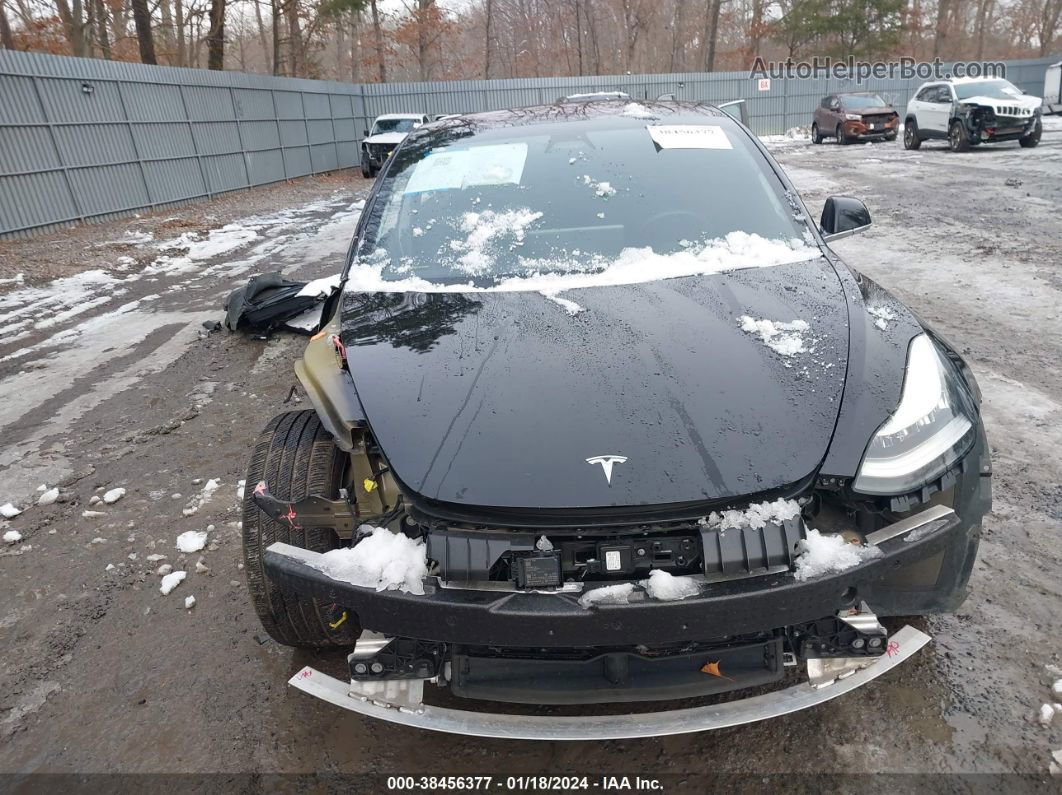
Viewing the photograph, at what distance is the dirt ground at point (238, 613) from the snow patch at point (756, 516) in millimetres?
764

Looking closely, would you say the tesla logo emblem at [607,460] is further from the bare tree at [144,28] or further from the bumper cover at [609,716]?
the bare tree at [144,28]

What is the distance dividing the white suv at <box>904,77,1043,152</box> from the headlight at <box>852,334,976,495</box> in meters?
18.1

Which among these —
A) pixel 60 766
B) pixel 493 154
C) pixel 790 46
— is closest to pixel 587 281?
pixel 493 154

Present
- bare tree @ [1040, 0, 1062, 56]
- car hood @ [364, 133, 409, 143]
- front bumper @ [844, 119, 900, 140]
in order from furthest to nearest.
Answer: bare tree @ [1040, 0, 1062, 56], front bumper @ [844, 119, 900, 140], car hood @ [364, 133, 409, 143]

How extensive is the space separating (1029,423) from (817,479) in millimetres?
2711

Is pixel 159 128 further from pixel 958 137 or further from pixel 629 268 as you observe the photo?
pixel 958 137

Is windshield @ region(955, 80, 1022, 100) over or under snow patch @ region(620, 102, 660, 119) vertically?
under

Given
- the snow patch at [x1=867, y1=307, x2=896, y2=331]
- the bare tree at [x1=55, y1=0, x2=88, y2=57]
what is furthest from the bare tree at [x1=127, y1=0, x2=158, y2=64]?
the snow patch at [x1=867, y1=307, x2=896, y2=331]

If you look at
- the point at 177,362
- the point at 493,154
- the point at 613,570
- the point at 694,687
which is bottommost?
the point at 177,362

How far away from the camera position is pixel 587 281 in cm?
248

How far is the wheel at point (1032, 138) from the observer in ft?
52.6

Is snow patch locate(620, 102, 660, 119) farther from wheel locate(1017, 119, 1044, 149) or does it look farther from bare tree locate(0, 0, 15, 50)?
bare tree locate(0, 0, 15, 50)

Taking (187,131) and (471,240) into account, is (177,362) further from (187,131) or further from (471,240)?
(187,131)

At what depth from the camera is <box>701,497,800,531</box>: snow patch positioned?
157 cm
